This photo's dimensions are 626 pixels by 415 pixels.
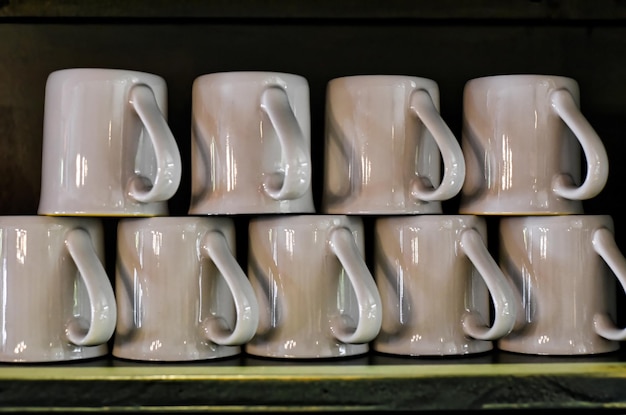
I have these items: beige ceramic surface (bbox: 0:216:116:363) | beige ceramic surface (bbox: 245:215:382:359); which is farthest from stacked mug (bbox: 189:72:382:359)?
beige ceramic surface (bbox: 0:216:116:363)

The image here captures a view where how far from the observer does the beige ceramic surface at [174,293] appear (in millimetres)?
766

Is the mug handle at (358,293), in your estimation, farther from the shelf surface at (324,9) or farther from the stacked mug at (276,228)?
the shelf surface at (324,9)

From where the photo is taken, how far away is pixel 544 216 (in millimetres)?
809

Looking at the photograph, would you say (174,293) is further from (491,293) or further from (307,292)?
(491,293)

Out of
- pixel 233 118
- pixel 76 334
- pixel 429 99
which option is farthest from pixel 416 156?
pixel 76 334

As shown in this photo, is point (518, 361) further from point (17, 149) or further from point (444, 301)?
point (17, 149)

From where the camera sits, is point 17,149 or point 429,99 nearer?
point 429,99

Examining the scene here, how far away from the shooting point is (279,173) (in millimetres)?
779

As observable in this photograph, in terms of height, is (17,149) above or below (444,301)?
above

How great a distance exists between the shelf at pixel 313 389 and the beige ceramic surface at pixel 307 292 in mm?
67

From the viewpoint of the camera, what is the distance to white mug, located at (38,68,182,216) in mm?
770

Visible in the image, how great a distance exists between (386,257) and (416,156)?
93 mm

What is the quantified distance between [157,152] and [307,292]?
0.17 m

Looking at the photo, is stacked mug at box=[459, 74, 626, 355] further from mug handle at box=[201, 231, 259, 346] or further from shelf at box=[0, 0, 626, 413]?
mug handle at box=[201, 231, 259, 346]
